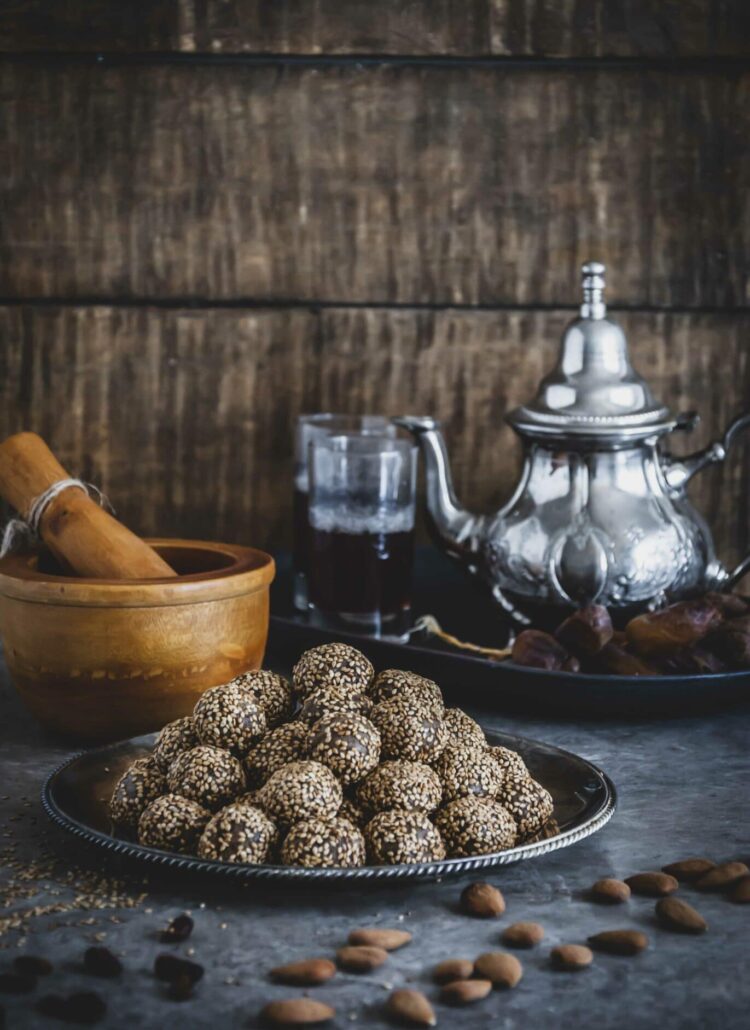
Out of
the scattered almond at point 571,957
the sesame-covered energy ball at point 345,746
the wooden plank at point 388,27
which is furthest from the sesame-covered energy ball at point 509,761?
the wooden plank at point 388,27

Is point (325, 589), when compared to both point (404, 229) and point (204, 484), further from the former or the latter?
point (404, 229)

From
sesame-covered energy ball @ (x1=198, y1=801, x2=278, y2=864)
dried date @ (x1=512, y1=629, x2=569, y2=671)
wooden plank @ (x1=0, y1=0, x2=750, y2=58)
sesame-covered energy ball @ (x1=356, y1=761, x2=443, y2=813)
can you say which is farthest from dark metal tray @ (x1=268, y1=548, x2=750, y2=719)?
Result: wooden plank @ (x1=0, y1=0, x2=750, y2=58)

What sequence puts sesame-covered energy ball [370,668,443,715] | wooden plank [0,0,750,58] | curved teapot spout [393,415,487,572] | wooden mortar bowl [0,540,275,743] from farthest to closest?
1. wooden plank [0,0,750,58]
2. curved teapot spout [393,415,487,572]
3. wooden mortar bowl [0,540,275,743]
4. sesame-covered energy ball [370,668,443,715]

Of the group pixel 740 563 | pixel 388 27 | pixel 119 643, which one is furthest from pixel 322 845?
pixel 388 27

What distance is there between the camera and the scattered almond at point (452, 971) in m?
0.80

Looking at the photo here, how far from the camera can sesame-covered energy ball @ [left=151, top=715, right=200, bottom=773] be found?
1.05m

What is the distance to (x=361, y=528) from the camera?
1547mm

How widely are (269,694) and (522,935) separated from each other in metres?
0.33

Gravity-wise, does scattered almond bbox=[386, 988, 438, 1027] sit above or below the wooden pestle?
below

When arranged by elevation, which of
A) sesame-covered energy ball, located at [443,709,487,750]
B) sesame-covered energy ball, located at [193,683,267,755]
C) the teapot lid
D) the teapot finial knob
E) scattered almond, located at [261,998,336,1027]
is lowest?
scattered almond, located at [261,998,336,1027]

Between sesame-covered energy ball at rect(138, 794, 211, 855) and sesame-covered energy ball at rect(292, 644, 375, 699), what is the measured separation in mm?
173

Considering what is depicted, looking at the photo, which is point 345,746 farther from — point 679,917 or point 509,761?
point 679,917

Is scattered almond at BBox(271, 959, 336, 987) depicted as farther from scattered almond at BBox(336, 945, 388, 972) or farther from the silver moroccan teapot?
the silver moroccan teapot

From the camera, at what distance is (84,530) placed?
131 centimetres
